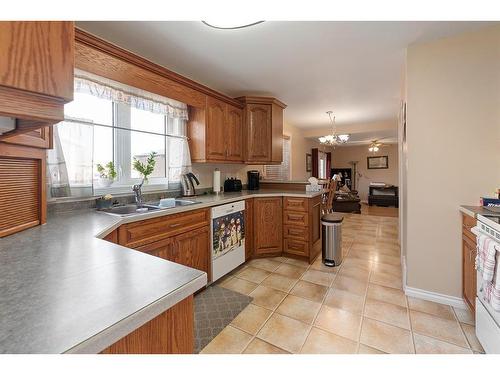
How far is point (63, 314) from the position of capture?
48cm

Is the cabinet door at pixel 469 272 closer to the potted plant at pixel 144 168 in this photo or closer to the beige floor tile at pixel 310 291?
the beige floor tile at pixel 310 291

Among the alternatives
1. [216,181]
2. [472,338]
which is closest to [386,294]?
[472,338]

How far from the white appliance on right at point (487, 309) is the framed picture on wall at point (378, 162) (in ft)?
27.3

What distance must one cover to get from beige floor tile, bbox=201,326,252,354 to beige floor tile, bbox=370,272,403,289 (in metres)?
1.54

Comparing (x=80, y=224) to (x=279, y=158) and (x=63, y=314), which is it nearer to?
(x=63, y=314)

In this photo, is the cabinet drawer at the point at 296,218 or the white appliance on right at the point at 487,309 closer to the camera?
the white appliance on right at the point at 487,309

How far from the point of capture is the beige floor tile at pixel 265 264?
2.72 meters

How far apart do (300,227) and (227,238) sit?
1.00 meters

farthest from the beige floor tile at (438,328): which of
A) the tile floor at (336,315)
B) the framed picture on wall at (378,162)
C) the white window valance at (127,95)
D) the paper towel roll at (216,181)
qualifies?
the framed picture on wall at (378,162)

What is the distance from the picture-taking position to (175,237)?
1919mm

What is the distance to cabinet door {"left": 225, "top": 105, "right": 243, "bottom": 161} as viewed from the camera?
10.2ft

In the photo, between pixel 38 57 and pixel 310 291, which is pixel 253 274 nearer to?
pixel 310 291
